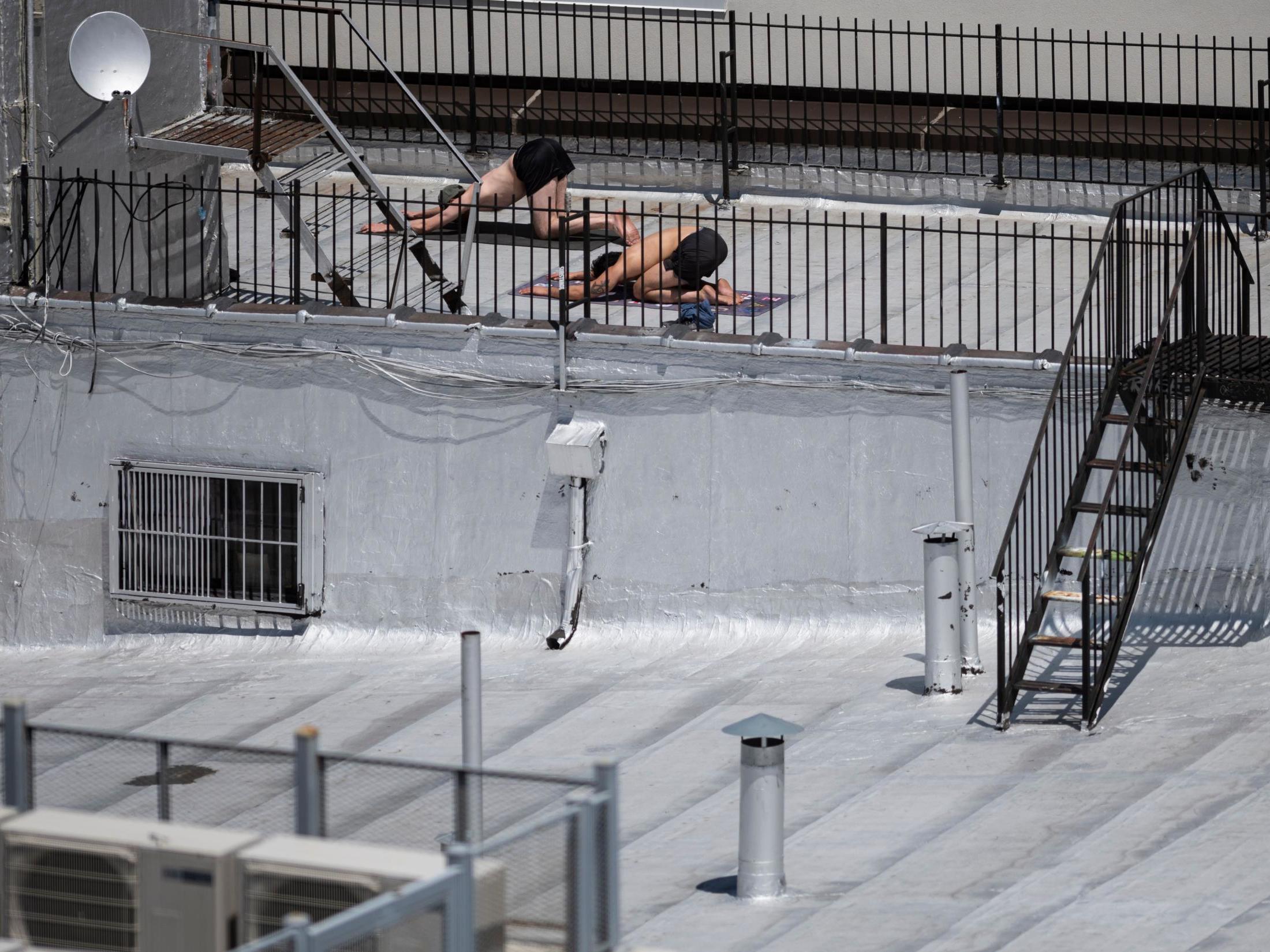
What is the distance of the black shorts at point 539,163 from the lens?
17.0 meters

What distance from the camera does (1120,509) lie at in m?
12.9

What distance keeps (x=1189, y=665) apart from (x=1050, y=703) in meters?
A: 1.13

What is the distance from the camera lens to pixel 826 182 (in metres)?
20.1

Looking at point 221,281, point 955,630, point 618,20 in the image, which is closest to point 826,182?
point 618,20

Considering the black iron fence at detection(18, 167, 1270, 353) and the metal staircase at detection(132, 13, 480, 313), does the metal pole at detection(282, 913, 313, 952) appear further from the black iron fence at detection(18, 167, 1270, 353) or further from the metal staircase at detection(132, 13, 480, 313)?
the metal staircase at detection(132, 13, 480, 313)

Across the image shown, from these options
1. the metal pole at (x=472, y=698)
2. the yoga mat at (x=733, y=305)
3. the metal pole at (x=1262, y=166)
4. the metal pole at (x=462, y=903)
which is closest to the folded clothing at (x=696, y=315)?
the yoga mat at (x=733, y=305)

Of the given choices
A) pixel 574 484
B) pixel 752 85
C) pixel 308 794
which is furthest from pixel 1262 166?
pixel 308 794

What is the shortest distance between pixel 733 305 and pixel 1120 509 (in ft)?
13.1

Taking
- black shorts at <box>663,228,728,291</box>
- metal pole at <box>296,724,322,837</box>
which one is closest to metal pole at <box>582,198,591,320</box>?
black shorts at <box>663,228,728,291</box>

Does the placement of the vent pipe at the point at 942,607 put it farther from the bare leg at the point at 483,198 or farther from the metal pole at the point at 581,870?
the metal pole at the point at 581,870

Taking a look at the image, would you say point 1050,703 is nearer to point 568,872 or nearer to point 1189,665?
point 1189,665

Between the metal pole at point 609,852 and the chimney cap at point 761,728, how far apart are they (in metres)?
2.43

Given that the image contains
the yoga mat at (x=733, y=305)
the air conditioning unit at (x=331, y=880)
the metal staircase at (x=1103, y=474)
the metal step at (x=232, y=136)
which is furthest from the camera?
the metal step at (x=232, y=136)

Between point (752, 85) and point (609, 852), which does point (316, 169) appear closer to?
point (752, 85)
